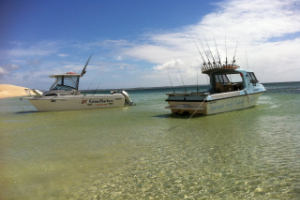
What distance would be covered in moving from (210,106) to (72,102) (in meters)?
10.2

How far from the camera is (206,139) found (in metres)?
6.68

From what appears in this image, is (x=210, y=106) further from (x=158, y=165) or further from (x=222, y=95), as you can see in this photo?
(x=158, y=165)

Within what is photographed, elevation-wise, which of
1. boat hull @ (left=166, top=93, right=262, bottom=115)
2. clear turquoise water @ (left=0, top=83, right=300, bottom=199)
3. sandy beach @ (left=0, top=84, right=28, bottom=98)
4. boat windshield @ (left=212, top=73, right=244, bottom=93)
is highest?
sandy beach @ (left=0, top=84, right=28, bottom=98)

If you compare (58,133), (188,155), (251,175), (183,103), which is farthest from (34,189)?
(183,103)

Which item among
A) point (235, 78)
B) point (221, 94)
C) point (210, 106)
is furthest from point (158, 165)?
point (235, 78)

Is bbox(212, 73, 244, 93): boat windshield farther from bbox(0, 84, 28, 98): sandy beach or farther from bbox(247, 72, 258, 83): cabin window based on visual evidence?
bbox(0, 84, 28, 98): sandy beach

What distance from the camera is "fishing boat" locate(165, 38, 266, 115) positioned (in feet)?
36.7

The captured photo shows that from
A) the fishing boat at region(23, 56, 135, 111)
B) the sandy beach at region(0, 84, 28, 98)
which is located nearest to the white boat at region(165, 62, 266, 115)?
the fishing boat at region(23, 56, 135, 111)

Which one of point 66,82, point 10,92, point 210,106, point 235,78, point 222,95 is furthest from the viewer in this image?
point 10,92

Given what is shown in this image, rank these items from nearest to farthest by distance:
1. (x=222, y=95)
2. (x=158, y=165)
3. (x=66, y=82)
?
(x=158, y=165) → (x=222, y=95) → (x=66, y=82)

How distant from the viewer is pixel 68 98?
659 inches

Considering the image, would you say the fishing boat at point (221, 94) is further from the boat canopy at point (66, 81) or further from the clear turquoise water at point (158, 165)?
the boat canopy at point (66, 81)

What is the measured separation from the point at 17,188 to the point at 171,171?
8.96 feet

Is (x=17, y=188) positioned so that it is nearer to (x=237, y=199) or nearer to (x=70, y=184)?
(x=70, y=184)
